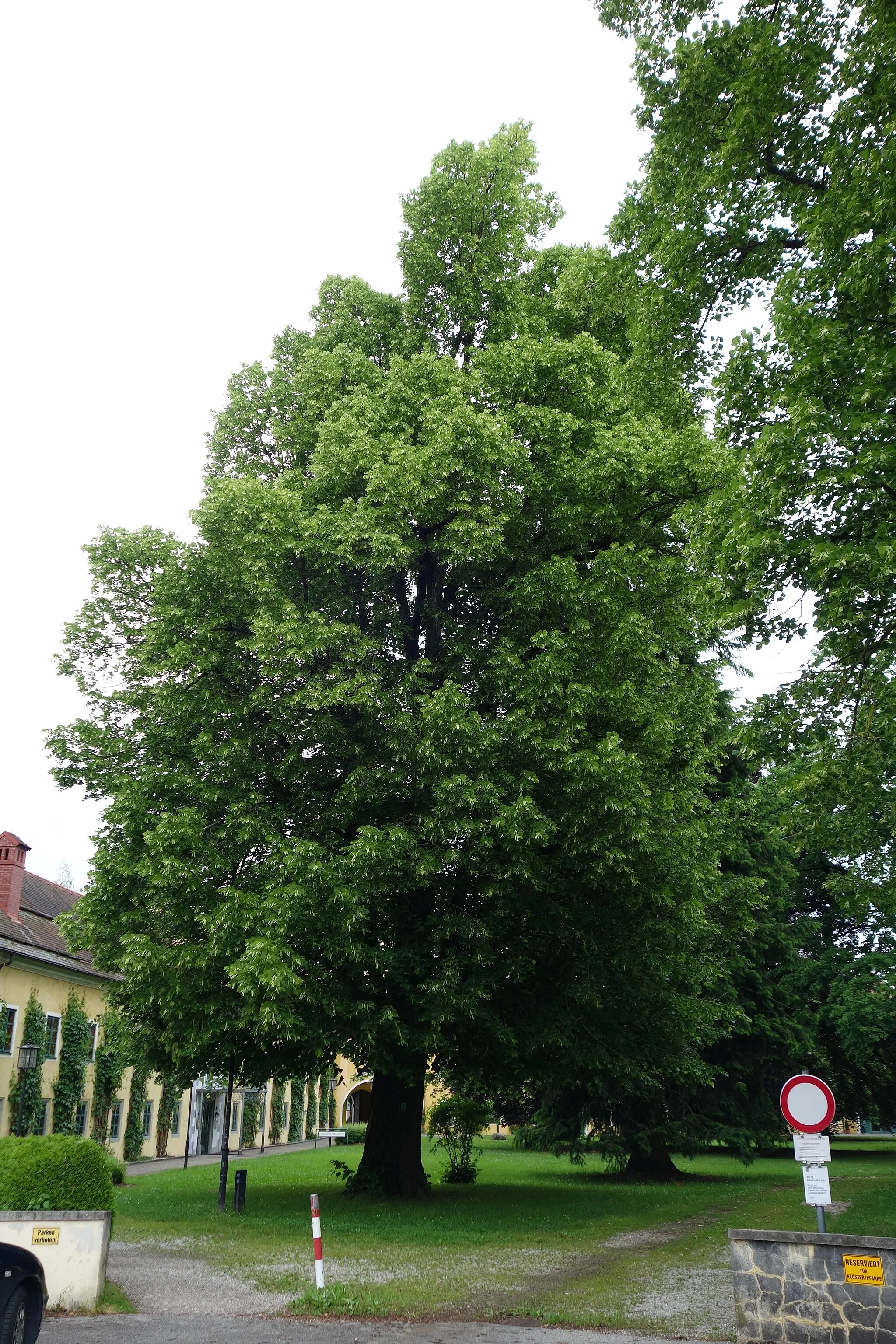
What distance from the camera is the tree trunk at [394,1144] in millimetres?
18469

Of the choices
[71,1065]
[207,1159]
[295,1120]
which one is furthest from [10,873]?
[295,1120]

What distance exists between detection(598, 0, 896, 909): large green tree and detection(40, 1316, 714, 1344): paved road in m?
7.65

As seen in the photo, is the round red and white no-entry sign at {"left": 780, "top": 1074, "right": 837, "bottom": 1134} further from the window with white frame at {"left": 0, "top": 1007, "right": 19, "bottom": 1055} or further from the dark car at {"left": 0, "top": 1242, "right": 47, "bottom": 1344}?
the window with white frame at {"left": 0, "top": 1007, "right": 19, "bottom": 1055}

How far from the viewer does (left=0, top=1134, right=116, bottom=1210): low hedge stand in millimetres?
9586

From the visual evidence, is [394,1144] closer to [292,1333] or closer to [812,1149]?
[292,1333]

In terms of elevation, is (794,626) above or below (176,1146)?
above

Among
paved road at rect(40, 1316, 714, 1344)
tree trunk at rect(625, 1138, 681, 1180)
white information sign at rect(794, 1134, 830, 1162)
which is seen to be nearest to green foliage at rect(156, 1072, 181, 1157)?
tree trunk at rect(625, 1138, 681, 1180)

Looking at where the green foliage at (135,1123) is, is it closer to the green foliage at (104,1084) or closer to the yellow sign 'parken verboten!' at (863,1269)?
the green foliage at (104,1084)

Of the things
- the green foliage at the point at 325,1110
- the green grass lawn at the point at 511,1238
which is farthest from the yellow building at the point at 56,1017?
the green foliage at the point at 325,1110

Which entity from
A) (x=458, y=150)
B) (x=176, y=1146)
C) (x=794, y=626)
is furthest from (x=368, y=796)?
(x=176, y=1146)

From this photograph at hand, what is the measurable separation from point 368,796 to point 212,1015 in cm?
404

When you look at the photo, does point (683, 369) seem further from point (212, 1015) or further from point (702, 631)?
point (212, 1015)

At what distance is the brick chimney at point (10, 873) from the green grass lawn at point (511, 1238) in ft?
35.5

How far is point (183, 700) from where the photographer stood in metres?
15.9
